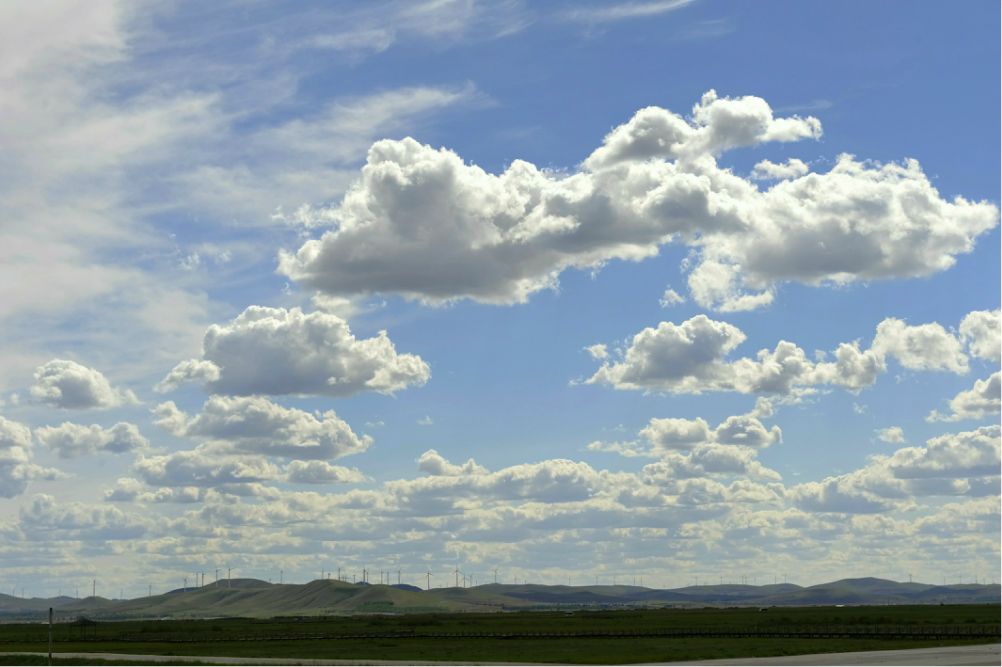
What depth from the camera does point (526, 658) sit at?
106312 mm

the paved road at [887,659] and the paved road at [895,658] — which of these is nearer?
the paved road at [895,658]

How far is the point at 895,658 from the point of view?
85.7 m

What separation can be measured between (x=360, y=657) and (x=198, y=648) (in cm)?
3868

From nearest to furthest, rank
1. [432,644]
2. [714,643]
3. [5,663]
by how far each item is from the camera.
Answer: [5,663]
[714,643]
[432,644]

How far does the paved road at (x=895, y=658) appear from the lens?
262 ft

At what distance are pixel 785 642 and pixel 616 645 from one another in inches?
676

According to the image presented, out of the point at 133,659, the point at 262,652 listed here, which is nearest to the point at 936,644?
the point at 262,652

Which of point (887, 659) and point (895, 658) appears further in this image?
point (895, 658)

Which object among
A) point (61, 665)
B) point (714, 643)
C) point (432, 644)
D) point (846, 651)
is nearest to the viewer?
point (846, 651)

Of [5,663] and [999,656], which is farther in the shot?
[5,663]

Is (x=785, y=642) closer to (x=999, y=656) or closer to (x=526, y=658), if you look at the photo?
(x=526, y=658)

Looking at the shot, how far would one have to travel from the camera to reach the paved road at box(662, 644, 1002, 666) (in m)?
79.9

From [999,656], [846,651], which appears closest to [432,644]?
[846,651]

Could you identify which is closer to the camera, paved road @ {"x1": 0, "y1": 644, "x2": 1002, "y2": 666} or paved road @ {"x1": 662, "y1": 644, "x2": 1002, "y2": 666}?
paved road @ {"x1": 662, "y1": 644, "x2": 1002, "y2": 666}
